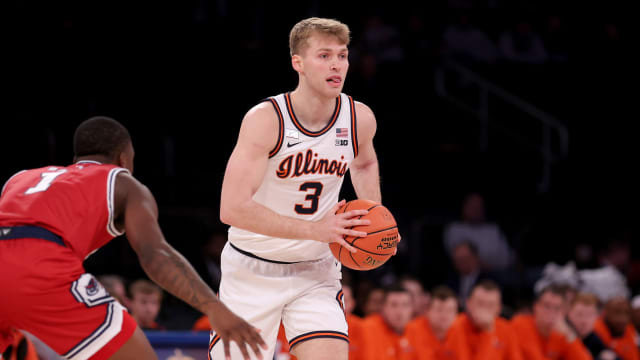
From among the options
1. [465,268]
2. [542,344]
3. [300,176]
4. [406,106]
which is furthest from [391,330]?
[406,106]

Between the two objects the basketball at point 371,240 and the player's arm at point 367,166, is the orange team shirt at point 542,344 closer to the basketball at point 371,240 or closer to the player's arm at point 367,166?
the player's arm at point 367,166

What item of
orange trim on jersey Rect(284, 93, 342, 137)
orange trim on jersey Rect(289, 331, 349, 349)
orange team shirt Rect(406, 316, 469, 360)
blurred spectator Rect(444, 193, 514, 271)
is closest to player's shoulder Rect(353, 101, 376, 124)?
orange trim on jersey Rect(284, 93, 342, 137)

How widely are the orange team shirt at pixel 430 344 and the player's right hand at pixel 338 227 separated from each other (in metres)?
4.13

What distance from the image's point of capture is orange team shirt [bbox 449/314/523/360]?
327 inches

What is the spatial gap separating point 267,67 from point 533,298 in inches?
170

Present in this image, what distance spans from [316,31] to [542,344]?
5.22 metres

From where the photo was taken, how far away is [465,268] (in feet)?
31.8

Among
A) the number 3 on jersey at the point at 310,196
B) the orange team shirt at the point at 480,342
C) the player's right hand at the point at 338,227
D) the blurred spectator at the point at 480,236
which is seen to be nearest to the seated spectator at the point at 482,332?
the orange team shirt at the point at 480,342

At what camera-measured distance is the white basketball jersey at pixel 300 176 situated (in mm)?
4641

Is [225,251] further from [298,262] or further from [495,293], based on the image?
[495,293]

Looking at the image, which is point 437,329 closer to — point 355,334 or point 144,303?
point 355,334

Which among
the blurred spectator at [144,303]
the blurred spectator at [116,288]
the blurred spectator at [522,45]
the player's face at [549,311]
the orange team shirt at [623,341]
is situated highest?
the blurred spectator at [522,45]

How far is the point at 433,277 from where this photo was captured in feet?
32.6

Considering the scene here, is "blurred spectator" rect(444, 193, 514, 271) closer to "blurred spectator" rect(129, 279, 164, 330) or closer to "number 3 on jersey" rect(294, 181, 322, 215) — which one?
"blurred spectator" rect(129, 279, 164, 330)
